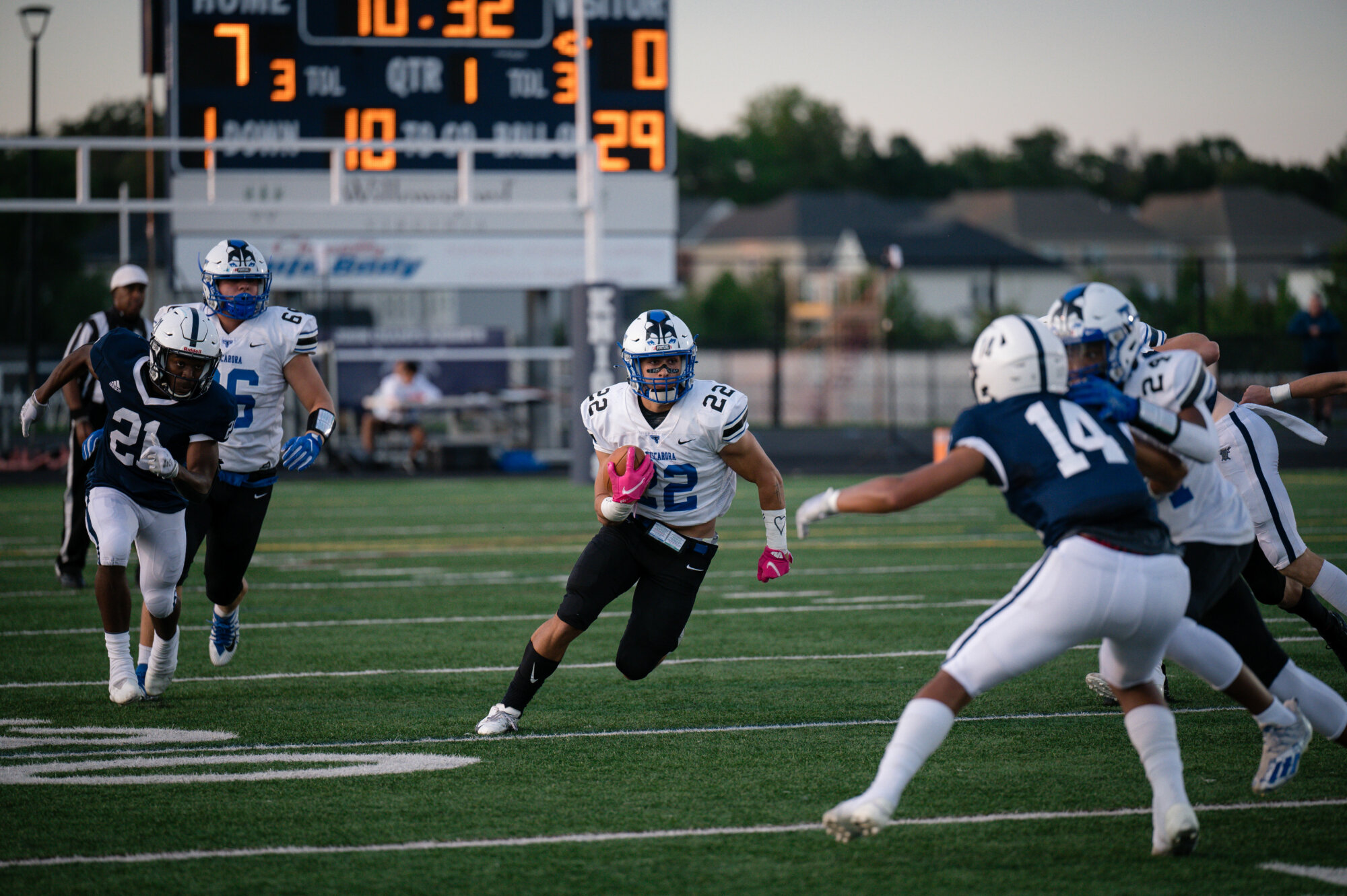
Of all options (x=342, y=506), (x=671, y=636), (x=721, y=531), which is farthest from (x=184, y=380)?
(x=342, y=506)

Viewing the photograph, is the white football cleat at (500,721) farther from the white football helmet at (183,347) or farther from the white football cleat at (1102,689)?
the white football cleat at (1102,689)

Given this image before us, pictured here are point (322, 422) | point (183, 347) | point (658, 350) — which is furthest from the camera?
point (322, 422)

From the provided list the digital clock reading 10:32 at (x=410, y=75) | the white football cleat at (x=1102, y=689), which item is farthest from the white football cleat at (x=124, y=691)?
the digital clock reading 10:32 at (x=410, y=75)

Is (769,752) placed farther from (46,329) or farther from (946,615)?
(46,329)

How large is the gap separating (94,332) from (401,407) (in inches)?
434

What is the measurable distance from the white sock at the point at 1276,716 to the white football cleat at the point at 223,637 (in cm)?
424

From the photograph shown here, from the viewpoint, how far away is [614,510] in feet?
16.7

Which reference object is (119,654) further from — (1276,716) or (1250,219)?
(1250,219)

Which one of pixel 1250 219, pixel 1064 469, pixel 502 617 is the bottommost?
pixel 502 617

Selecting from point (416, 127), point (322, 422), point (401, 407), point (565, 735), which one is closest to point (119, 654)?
point (322, 422)

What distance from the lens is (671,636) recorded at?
533 centimetres

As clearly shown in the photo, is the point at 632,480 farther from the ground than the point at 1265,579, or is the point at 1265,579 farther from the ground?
the point at 632,480

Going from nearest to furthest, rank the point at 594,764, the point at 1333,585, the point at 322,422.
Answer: the point at 594,764 → the point at 1333,585 → the point at 322,422

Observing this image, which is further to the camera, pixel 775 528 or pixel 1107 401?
pixel 775 528
